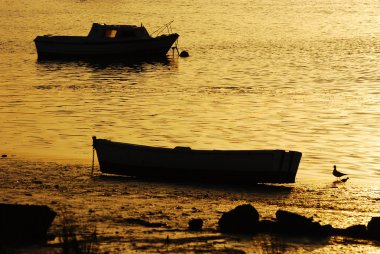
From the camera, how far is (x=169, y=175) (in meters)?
23.2

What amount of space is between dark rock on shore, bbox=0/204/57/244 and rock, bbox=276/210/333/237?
4732mm

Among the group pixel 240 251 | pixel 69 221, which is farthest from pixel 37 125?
pixel 240 251

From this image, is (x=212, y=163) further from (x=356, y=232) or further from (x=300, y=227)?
(x=356, y=232)

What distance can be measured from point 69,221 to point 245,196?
606cm

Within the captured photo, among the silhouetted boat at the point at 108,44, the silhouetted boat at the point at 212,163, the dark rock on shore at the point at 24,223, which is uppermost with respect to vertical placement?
the silhouetted boat at the point at 108,44

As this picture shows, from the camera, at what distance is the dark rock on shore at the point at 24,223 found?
15445 mm

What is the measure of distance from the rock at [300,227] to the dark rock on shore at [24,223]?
4732mm

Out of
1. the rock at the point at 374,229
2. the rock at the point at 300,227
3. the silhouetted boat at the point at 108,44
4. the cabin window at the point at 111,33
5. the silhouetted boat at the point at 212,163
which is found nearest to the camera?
the rock at the point at 374,229

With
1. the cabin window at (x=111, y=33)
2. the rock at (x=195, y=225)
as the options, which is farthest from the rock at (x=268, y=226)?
the cabin window at (x=111, y=33)

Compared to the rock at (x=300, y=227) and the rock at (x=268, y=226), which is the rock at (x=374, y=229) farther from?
the rock at (x=268, y=226)

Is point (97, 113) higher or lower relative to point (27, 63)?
lower

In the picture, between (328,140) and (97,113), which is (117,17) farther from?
(328,140)

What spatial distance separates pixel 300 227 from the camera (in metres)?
17.1

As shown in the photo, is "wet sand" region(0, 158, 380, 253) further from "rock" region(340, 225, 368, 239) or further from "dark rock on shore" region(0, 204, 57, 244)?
"dark rock on shore" region(0, 204, 57, 244)
